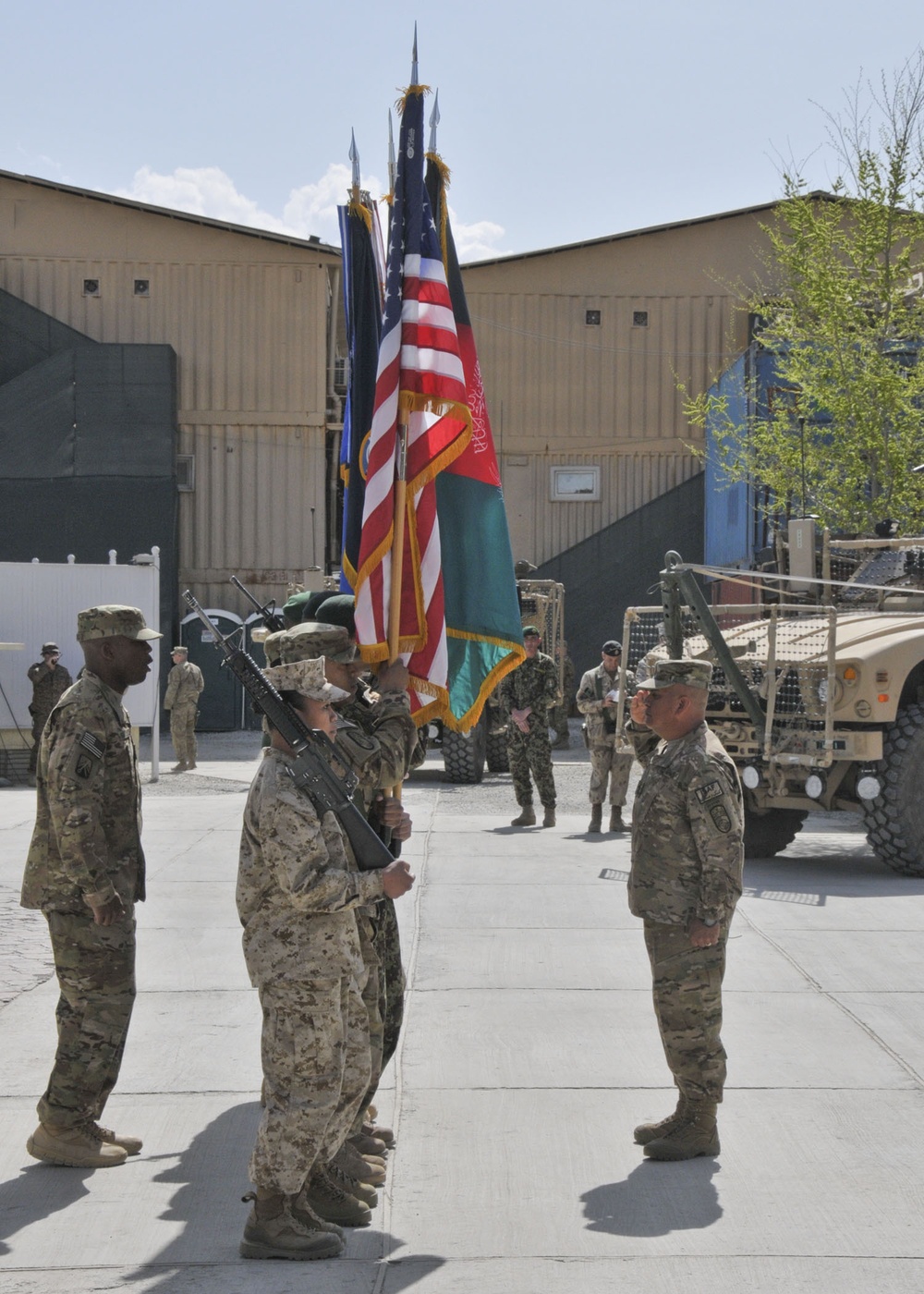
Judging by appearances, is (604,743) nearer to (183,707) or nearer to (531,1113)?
(531,1113)

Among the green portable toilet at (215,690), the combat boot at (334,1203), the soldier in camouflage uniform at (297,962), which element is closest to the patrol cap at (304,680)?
the soldier in camouflage uniform at (297,962)

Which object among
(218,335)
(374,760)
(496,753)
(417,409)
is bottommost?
(496,753)

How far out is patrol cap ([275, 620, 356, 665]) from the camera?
4.48 m

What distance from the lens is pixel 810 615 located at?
37.7ft

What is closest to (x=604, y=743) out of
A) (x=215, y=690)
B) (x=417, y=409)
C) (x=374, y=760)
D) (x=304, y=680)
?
(x=417, y=409)

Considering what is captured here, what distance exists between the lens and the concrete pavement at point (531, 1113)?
404 centimetres

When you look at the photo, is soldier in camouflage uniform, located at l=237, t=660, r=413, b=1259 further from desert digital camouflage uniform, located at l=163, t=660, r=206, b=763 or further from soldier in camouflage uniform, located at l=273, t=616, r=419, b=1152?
desert digital camouflage uniform, located at l=163, t=660, r=206, b=763

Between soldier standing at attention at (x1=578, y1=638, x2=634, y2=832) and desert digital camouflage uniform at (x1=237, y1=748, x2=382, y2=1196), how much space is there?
887cm

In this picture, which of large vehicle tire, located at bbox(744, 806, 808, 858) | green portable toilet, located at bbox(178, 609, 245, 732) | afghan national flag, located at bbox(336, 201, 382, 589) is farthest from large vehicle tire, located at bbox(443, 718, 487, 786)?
afghan national flag, located at bbox(336, 201, 382, 589)

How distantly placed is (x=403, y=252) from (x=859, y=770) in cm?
593

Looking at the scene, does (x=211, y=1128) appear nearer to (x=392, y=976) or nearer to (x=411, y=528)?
(x=392, y=976)

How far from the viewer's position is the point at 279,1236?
404 cm

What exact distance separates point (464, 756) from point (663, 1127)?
1214 centimetres

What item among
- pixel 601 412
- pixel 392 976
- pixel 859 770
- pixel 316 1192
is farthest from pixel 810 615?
pixel 601 412
